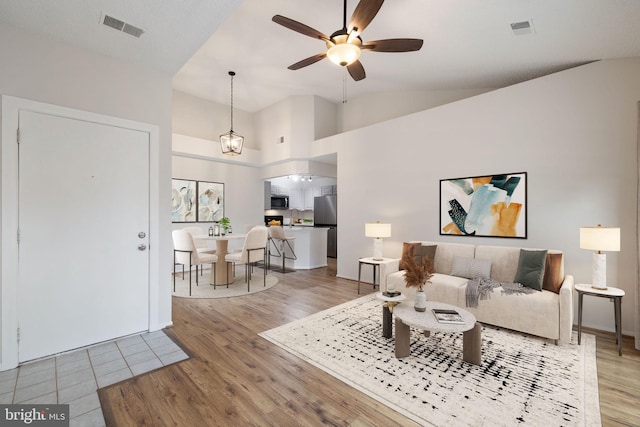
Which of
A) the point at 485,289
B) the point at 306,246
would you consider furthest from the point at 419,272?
the point at 306,246

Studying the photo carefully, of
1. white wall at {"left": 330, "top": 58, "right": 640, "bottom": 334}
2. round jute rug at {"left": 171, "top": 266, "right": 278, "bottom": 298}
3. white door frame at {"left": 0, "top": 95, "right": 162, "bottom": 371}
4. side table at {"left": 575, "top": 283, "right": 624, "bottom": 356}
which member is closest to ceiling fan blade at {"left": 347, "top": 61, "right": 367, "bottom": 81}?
white wall at {"left": 330, "top": 58, "right": 640, "bottom": 334}

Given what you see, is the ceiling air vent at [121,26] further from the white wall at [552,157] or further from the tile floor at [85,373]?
the white wall at [552,157]

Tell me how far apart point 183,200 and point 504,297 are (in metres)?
6.19

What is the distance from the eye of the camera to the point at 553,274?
3.08m

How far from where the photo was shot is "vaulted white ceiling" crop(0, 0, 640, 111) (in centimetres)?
230

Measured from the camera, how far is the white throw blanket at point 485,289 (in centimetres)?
307

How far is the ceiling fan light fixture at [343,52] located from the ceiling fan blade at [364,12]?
0.14m

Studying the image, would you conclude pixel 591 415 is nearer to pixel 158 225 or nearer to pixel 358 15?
pixel 358 15

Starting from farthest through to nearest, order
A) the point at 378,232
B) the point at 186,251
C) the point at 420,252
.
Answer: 1. the point at 378,232
2. the point at 186,251
3. the point at 420,252

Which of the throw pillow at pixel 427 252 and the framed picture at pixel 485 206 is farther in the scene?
the throw pillow at pixel 427 252

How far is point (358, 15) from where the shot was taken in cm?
→ 242

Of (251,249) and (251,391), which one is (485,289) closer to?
(251,391)

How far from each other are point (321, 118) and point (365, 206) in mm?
2510

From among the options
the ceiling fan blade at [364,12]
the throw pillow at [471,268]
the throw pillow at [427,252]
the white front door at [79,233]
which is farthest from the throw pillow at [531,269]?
the white front door at [79,233]
